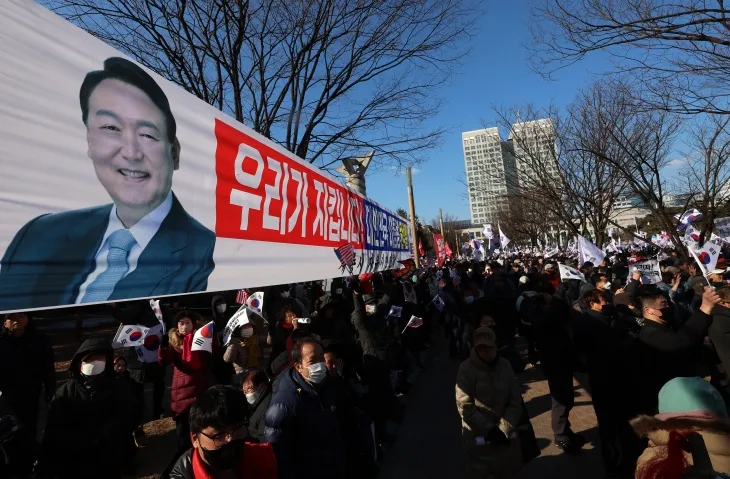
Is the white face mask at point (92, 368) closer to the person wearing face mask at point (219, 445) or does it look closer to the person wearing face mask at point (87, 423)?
the person wearing face mask at point (87, 423)

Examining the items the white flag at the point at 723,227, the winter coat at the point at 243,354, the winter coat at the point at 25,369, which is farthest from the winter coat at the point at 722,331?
the white flag at the point at 723,227

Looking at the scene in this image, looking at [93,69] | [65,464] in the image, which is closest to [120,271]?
[93,69]

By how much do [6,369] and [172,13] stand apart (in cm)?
657

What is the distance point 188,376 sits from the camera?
4598mm

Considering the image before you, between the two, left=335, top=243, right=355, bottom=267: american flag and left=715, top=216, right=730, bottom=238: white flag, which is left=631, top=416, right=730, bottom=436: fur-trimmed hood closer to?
left=335, top=243, right=355, bottom=267: american flag

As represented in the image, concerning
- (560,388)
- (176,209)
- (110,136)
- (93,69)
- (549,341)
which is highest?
(93,69)

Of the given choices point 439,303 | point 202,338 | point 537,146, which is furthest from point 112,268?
point 537,146

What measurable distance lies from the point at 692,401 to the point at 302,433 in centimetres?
219

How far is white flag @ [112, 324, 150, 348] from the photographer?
16.3ft

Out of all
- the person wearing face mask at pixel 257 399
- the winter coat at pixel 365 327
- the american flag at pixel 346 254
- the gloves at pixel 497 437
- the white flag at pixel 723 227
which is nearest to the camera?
the gloves at pixel 497 437

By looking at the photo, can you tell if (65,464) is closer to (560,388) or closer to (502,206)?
(560,388)

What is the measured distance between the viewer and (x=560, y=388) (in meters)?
4.96

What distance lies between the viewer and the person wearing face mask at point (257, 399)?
3.45m

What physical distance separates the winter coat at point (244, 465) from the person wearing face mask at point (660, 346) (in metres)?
3.40
